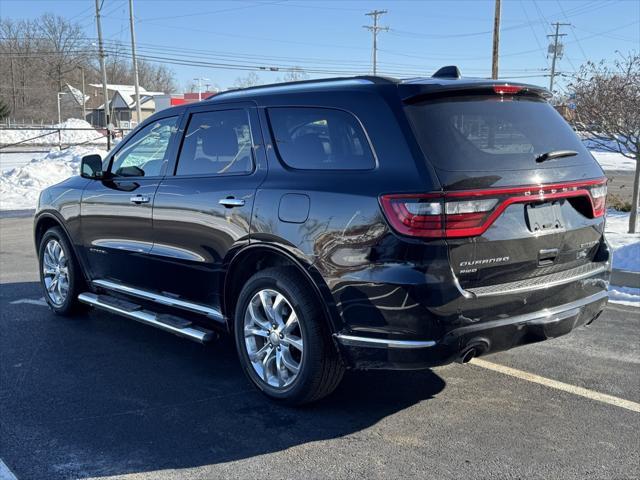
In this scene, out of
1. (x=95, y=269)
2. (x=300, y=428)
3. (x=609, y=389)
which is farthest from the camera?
(x=95, y=269)

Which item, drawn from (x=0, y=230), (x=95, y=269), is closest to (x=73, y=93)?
(x=0, y=230)

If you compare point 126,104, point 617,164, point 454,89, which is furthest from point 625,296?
point 126,104

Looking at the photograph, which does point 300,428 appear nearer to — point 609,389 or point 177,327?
point 177,327

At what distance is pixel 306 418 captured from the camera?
12.7ft

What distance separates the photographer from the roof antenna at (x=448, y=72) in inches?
163

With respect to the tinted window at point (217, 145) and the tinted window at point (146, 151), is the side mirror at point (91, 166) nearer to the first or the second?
the tinted window at point (146, 151)

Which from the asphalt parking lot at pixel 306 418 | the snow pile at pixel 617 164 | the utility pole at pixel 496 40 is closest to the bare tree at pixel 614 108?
the asphalt parking lot at pixel 306 418

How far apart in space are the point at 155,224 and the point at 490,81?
259cm

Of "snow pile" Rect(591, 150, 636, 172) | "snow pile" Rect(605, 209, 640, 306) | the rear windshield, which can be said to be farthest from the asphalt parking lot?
"snow pile" Rect(591, 150, 636, 172)

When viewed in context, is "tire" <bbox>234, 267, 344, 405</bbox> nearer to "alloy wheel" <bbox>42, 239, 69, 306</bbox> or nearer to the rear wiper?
the rear wiper

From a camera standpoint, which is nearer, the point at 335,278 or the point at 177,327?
the point at 335,278

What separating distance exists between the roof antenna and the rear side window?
2.60 feet

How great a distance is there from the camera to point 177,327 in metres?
4.60

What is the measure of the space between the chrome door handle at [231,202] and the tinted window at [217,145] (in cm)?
22
